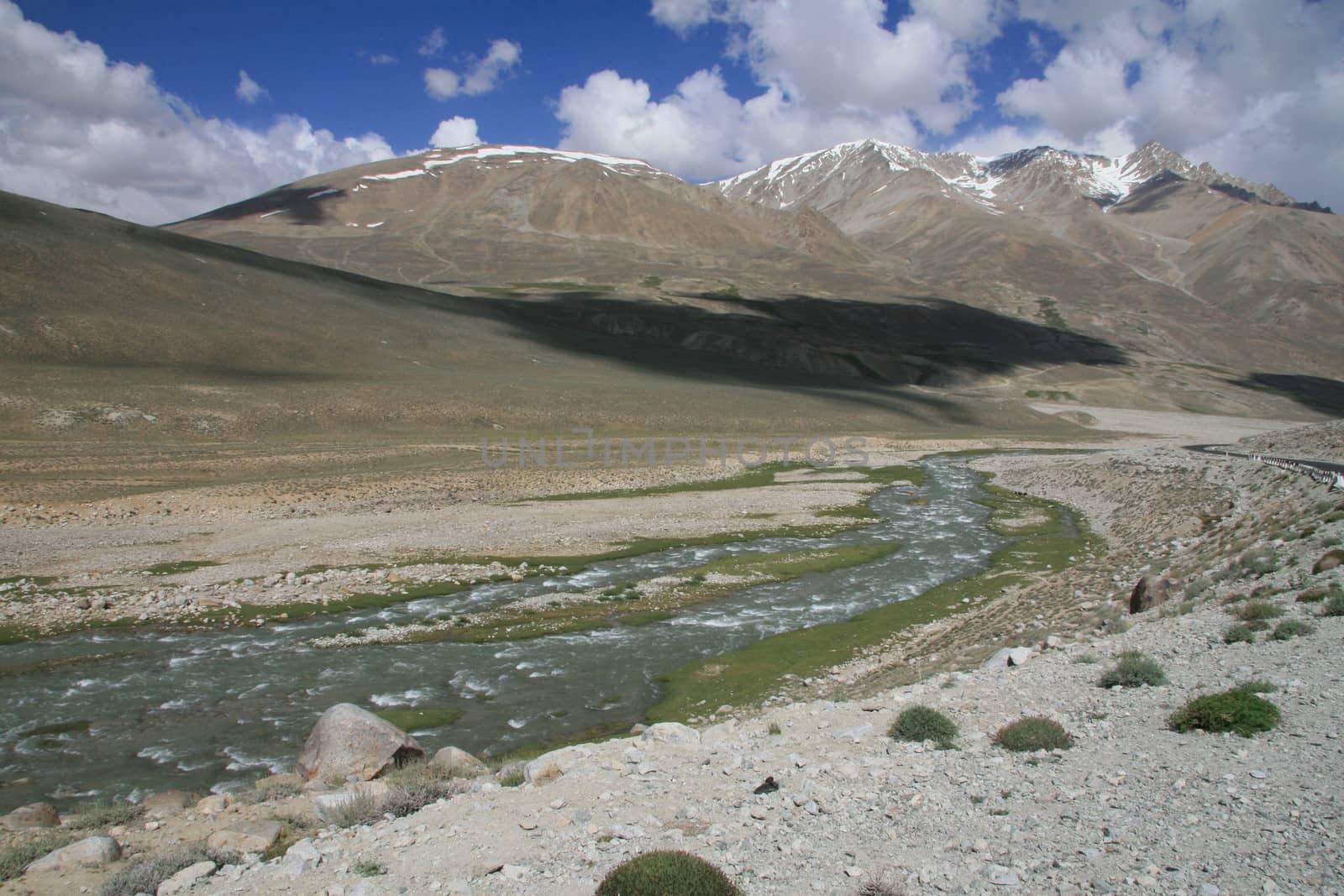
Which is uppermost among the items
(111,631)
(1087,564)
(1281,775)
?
(1281,775)

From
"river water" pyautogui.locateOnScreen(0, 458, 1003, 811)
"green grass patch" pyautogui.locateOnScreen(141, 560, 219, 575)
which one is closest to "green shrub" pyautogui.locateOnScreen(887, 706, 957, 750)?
"river water" pyautogui.locateOnScreen(0, 458, 1003, 811)

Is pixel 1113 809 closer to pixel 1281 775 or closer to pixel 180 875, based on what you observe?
pixel 1281 775

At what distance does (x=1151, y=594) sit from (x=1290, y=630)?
19.6 feet

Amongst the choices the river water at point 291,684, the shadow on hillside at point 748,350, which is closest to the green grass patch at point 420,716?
the river water at point 291,684

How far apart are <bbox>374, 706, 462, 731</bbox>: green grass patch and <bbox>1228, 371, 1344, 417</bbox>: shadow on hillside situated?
200m

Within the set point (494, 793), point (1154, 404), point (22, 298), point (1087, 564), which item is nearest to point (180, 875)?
point (494, 793)

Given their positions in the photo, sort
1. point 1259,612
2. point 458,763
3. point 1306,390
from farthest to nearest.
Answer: point 1306,390
point 1259,612
point 458,763

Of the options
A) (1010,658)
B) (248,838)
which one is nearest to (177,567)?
(248,838)

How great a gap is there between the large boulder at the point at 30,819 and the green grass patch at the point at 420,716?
5.49m

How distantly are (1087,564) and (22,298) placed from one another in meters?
104

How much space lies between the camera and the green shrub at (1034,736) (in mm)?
11312

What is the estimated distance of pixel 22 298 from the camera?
87562 mm

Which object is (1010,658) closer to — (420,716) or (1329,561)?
(1329,561)

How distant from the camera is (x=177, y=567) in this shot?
29.9 m
